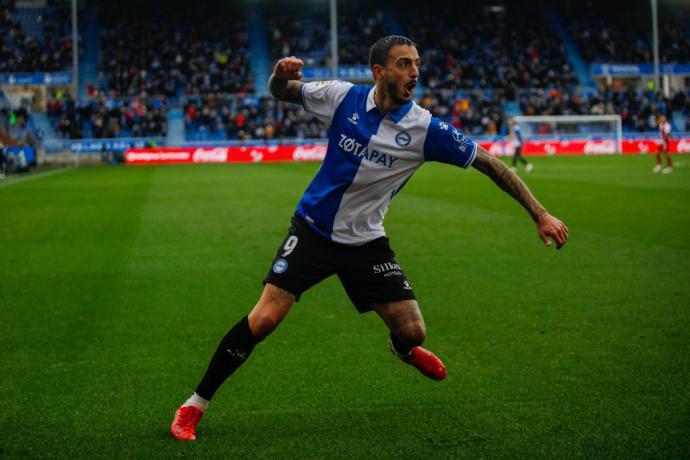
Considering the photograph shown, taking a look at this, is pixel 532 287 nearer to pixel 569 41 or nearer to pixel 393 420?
pixel 393 420

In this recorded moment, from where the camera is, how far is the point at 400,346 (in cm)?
534

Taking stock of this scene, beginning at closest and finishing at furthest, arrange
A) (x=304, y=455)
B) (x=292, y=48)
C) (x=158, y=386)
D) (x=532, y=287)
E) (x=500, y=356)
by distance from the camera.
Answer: (x=304, y=455) → (x=158, y=386) → (x=500, y=356) → (x=532, y=287) → (x=292, y=48)

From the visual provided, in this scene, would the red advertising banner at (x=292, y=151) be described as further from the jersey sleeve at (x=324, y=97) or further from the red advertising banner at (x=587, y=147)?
the jersey sleeve at (x=324, y=97)

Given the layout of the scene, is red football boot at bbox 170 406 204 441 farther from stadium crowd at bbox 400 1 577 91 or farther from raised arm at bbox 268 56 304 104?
stadium crowd at bbox 400 1 577 91

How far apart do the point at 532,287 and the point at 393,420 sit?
4802 millimetres

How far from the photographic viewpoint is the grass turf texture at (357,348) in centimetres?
482

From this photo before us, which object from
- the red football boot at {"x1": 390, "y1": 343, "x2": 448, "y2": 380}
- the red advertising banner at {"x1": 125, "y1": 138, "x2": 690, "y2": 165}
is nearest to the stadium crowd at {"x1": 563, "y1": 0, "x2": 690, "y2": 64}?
the red advertising banner at {"x1": 125, "y1": 138, "x2": 690, "y2": 165}

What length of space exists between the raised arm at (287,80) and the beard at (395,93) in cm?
55

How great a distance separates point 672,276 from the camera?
9.94 metres

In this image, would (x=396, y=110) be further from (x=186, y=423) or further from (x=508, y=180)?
(x=186, y=423)

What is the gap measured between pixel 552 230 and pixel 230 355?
6.48 feet

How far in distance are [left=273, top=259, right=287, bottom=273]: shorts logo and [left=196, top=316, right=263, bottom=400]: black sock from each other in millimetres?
334

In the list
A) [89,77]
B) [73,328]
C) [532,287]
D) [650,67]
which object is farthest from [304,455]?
[650,67]

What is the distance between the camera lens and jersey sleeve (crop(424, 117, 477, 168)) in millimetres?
4801
